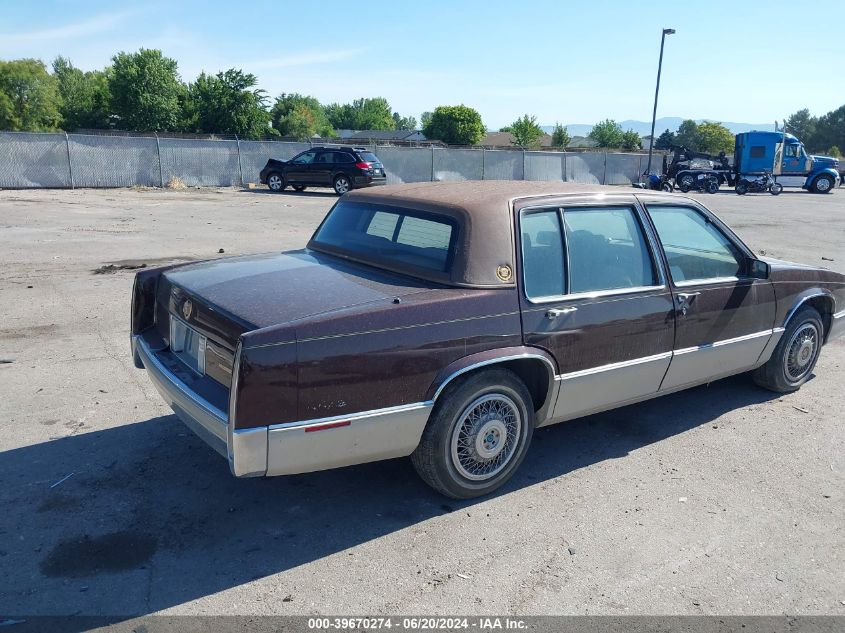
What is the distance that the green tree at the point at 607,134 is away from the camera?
9300 cm

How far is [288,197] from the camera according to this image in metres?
24.3

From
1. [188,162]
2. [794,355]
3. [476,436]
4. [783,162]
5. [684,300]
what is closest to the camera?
[476,436]

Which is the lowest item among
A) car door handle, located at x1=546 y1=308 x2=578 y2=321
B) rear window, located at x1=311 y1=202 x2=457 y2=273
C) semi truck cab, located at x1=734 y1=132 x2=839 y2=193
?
car door handle, located at x1=546 y1=308 x2=578 y2=321

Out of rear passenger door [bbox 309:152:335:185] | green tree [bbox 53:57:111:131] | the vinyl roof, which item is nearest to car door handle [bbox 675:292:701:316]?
the vinyl roof

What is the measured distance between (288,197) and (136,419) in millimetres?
20314

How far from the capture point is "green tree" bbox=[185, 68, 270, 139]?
53594 mm

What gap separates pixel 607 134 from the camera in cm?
9525

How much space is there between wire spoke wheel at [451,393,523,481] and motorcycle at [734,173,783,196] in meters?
36.0

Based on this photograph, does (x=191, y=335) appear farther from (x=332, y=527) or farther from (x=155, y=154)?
(x=155, y=154)

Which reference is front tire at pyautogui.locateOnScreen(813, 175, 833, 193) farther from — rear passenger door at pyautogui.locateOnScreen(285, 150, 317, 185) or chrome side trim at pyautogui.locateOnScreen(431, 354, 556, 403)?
chrome side trim at pyautogui.locateOnScreen(431, 354, 556, 403)

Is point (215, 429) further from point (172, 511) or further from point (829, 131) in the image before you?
point (829, 131)

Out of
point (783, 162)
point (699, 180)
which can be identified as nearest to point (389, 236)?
point (699, 180)

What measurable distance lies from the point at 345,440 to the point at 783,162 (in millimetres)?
39713

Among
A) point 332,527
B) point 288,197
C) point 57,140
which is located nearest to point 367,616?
point 332,527
